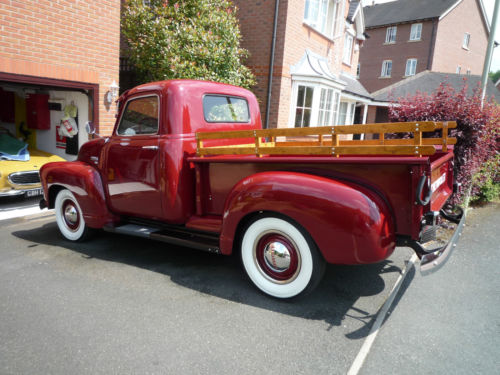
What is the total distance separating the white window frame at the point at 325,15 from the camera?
11336 mm

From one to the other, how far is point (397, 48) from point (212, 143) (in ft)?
98.4

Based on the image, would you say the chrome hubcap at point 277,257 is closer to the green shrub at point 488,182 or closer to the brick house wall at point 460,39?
the green shrub at point 488,182

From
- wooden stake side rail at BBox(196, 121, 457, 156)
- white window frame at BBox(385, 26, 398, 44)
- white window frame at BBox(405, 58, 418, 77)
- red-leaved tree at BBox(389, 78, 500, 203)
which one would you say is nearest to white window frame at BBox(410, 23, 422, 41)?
white window frame at BBox(385, 26, 398, 44)

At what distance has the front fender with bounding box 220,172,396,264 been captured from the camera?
2611mm

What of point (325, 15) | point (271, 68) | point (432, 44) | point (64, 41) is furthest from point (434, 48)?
point (64, 41)

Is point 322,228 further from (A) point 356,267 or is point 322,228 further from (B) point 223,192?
(A) point 356,267

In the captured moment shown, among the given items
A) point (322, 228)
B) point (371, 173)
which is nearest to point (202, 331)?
point (322, 228)

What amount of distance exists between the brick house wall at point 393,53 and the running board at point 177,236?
28.4 metres

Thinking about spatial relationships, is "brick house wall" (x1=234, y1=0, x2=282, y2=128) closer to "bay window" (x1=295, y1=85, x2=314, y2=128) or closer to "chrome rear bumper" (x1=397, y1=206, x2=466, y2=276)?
"bay window" (x1=295, y1=85, x2=314, y2=128)

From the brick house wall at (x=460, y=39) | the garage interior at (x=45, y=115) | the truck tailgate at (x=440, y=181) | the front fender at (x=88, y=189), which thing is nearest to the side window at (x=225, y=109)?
the front fender at (x=88, y=189)

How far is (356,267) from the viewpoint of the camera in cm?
402

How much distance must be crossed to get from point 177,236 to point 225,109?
1678mm

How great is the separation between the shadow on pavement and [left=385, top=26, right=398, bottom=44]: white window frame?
30.4 metres

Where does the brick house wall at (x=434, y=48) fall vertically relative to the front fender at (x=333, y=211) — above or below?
above
